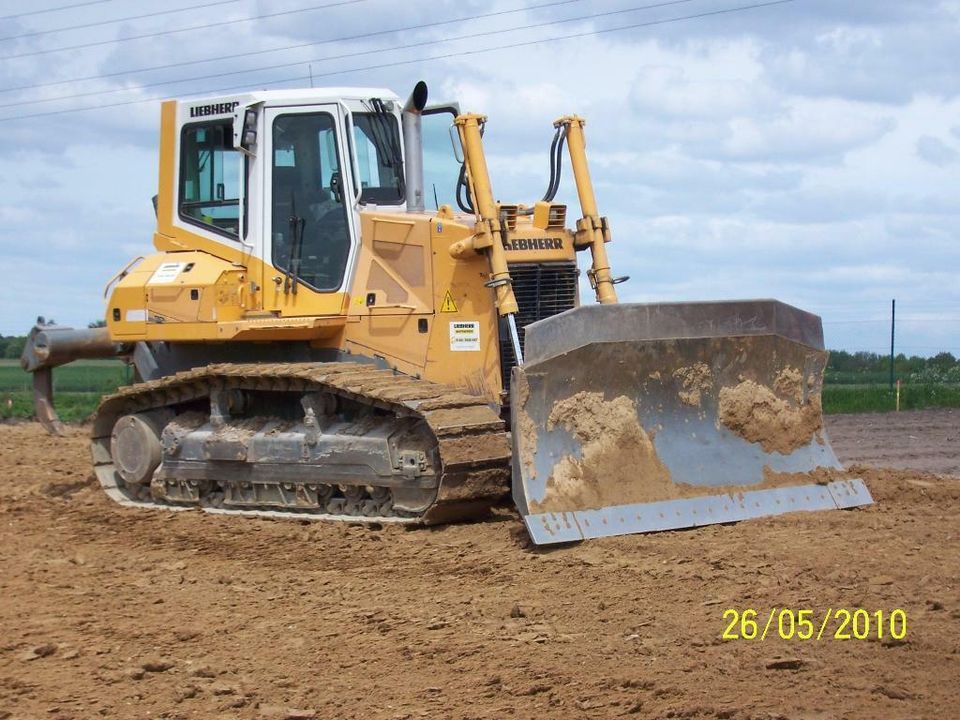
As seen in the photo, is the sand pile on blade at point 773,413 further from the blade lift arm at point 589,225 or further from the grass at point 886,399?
the grass at point 886,399

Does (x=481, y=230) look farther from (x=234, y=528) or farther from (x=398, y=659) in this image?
(x=398, y=659)

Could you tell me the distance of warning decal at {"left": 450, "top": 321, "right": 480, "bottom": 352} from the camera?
962 cm

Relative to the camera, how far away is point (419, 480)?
29.6 feet

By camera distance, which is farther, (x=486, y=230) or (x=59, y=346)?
(x=59, y=346)

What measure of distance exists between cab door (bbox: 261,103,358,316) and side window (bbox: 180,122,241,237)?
496 mm

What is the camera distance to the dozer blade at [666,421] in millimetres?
8305

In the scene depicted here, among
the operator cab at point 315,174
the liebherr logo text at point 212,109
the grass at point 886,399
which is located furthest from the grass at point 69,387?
the grass at point 886,399

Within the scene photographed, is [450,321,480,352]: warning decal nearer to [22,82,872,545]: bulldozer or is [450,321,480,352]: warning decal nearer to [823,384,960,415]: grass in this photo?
[22,82,872,545]: bulldozer

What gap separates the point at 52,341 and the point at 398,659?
822 cm

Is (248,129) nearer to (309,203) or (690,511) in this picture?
(309,203)

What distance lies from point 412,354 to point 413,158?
5.19 feet
